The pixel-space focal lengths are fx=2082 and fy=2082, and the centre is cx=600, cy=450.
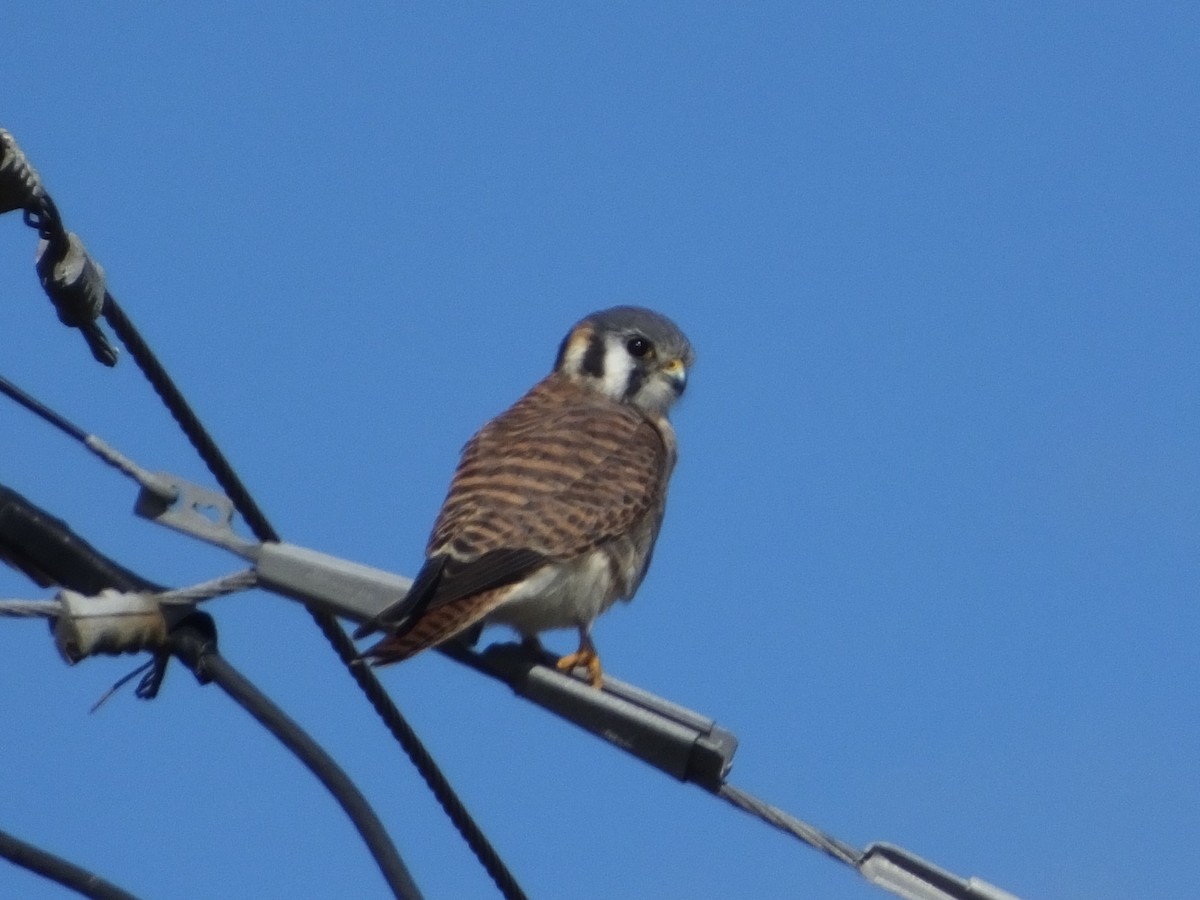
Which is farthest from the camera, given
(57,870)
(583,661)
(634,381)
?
(634,381)

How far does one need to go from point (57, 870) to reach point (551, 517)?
2.45 metres

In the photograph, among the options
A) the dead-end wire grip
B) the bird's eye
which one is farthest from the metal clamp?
the bird's eye

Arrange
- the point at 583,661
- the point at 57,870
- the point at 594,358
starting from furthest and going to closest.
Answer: the point at 594,358 → the point at 583,661 → the point at 57,870

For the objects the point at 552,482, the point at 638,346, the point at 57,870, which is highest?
the point at 638,346

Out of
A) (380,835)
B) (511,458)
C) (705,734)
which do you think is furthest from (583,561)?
(380,835)

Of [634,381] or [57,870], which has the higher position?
[634,381]

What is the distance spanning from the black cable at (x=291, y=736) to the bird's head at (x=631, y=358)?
319 centimetres

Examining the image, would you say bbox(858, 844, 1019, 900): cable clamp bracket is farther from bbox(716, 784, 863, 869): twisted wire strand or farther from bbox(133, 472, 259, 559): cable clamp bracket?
bbox(133, 472, 259, 559): cable clamp bracket

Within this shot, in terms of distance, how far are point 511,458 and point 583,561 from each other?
40cm

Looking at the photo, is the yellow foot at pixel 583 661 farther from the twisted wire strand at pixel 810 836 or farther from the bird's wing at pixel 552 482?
the twisted wire strand at pixel 810 836

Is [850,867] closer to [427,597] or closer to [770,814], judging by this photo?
[770,814]

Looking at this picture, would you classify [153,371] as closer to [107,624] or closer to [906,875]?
[107,624]

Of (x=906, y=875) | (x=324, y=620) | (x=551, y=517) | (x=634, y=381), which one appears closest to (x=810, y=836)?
(x=906, y=875)

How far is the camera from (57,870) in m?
3.15
